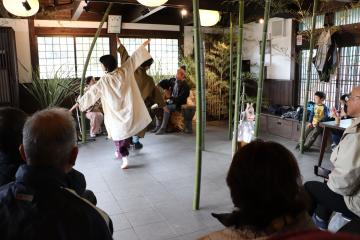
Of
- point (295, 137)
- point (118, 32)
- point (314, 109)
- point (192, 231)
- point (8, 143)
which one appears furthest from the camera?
point (118, 32)

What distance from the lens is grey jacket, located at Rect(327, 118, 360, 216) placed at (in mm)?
1941

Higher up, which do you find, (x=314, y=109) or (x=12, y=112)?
(x=12, y=112)

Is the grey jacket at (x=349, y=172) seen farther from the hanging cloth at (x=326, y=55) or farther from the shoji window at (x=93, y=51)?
the shoji window at (x=93, y=51)

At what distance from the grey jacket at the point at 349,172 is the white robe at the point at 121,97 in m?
2.88

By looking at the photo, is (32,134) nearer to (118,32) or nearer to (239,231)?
(239,231)

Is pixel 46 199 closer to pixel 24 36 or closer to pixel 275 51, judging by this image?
pixel 24 36

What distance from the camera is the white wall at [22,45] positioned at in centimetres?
688

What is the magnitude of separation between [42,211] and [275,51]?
739 cm

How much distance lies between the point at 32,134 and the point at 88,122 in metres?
A: 6.25

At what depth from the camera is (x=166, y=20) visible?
8.24 metres

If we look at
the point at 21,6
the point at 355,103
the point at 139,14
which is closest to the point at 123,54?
the point at 21,6

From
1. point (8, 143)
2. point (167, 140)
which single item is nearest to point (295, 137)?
point (167, 140)

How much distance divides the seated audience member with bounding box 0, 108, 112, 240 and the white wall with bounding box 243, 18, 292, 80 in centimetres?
691

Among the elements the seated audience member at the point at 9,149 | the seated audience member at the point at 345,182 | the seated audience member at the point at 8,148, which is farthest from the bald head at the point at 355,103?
the seated audience member at the point at 8,148
